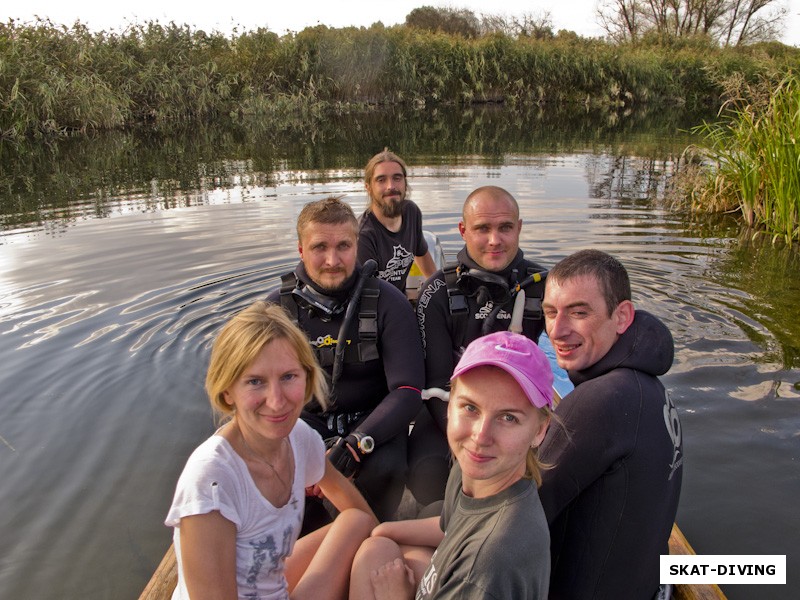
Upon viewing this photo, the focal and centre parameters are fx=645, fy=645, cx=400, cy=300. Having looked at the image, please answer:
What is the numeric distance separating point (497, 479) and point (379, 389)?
1.83m

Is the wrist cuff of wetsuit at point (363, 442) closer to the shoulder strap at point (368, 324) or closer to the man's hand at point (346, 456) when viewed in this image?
the man's hand at point (346, 456)

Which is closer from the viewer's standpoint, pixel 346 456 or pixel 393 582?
pixel 393 582

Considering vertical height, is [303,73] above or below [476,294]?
above

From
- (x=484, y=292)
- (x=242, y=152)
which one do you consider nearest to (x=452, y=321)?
(x=484, y=292)

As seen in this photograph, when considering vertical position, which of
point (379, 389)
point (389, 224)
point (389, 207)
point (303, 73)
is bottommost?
point (379, 389)

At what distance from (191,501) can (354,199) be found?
9.56m

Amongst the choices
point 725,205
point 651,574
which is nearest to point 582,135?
point 725,205

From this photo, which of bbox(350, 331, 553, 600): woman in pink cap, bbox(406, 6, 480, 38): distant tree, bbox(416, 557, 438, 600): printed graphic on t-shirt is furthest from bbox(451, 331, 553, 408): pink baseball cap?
bbox(406, 6, 480, 38): distant tree

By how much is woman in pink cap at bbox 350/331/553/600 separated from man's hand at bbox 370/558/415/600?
0.92 feet

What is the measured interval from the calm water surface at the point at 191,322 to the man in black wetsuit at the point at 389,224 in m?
1.72

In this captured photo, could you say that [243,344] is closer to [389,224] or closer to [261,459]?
[261,459]

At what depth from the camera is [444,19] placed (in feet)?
159

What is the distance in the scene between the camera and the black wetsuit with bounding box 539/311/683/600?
5.93ft

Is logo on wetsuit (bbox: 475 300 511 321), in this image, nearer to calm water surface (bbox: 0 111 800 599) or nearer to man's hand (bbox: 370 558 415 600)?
calm water surface (bbox: 0 111 800 599)
